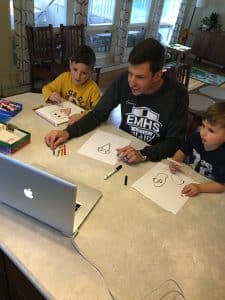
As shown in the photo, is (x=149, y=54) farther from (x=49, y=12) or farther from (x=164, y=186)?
(x=49, y=12)

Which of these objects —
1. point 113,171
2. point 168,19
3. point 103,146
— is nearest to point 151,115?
point 103,146

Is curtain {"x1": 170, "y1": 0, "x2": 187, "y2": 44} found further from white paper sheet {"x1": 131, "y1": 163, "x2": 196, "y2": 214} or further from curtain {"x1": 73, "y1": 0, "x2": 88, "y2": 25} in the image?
white paper sheet {"x1": 131, "y1": 163, "x2": 196, "y2": 214}

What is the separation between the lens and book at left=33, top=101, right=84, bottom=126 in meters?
1.46

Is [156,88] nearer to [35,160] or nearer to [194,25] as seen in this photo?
[35,160]

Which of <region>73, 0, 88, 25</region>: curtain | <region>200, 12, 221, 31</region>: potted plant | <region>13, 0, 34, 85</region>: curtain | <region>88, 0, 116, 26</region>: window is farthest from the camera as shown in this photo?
<region>200, 12, 221, 31</region>: potted plant

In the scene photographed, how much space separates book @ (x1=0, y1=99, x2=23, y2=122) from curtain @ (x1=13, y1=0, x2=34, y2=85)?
197cm

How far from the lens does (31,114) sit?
1492 millimetres

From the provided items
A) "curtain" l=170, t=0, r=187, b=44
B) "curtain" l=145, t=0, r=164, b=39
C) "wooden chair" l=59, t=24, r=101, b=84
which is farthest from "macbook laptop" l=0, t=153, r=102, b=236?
"curtain" l=170, t=0, r=187, b=44

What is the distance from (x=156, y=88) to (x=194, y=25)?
16.7ft

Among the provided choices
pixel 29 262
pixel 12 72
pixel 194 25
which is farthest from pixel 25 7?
pixel 194 25

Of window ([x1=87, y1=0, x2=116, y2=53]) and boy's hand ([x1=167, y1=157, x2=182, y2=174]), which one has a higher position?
window ([x1=87, y1=0, x2=116, y2=53])

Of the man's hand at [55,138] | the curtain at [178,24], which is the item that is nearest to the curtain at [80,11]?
the curtain at [178,24]

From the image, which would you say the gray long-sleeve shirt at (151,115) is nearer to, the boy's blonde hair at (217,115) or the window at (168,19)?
the boy's blonde hair at (217,115)

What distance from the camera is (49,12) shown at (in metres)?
3.47
